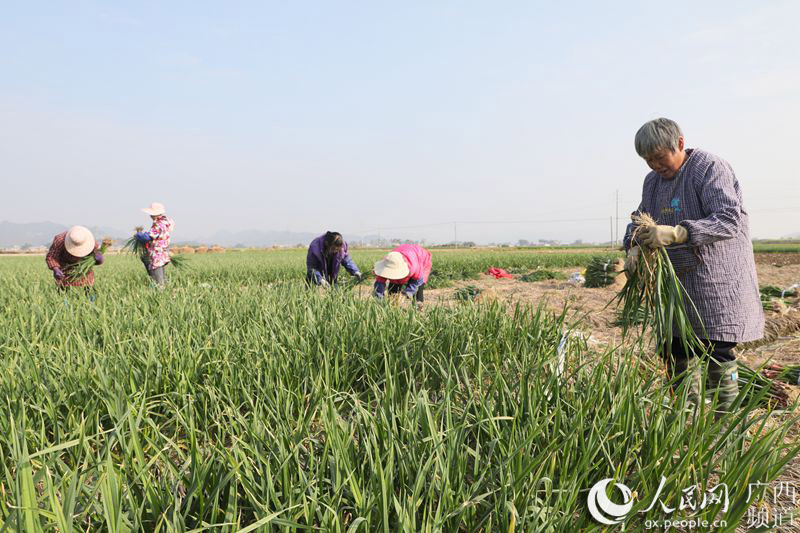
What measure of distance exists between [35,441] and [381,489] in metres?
1.36

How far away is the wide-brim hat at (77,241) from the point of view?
15.8 feet

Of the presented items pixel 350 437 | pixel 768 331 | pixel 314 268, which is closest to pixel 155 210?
pixel 314 268

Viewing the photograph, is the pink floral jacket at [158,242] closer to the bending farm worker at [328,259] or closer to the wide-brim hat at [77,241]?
the wide-brim hat at [77,241]

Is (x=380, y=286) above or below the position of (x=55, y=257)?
below

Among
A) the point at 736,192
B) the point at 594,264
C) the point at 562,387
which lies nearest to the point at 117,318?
the point at 562,387

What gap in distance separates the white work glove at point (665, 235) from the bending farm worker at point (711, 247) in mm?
17

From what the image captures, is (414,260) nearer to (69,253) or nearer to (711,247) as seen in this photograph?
(711,247)

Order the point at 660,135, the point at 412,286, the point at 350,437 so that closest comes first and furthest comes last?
the point at 350,437
the point at 660,135
the point at 412,286

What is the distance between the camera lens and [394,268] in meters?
4.18

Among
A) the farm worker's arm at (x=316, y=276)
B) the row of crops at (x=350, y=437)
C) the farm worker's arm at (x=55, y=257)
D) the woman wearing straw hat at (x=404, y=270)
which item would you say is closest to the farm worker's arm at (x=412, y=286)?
the woman wearing straw hat at (x=404, y=270)

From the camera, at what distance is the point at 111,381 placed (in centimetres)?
193

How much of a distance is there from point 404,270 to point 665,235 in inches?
103

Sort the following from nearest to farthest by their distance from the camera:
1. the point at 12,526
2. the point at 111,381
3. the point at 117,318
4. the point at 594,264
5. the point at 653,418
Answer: the point at 12,526, the point at 653,418, the point at 111,381, the point at 117,318, the point at 594,264

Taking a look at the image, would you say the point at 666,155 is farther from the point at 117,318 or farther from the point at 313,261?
the point at 313,261
